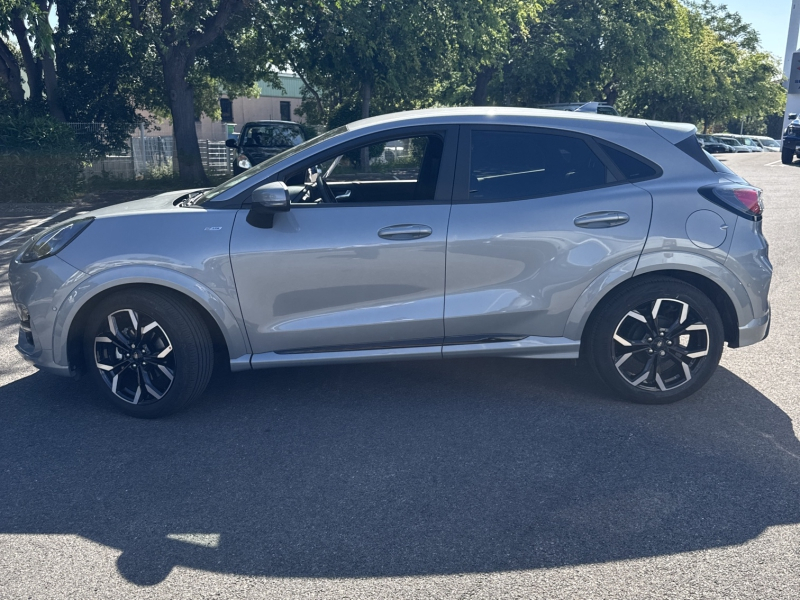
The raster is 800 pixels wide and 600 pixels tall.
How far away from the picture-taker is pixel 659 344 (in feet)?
15.1

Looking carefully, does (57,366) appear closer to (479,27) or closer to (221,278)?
(221,278)

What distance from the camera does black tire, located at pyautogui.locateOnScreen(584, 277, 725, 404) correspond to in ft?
14.9

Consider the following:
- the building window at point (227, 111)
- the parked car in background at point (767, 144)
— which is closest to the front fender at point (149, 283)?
the building window at point (227, 111)

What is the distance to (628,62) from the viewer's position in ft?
95.9

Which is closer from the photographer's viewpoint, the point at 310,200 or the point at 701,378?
the point at 701,378

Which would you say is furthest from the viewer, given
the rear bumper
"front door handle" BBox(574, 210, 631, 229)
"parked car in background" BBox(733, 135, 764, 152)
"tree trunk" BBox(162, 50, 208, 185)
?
"parked car in background" BBox(733, 135, 764, 152)

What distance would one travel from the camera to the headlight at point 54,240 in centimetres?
450

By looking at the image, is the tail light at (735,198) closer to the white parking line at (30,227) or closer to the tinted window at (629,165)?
the tinted window at (629,165)

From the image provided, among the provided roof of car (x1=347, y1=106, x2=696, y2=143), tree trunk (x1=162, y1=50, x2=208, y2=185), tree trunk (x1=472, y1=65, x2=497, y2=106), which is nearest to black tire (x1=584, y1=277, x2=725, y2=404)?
roof of car (x1=347, y1=106, x2=696, y2=143)

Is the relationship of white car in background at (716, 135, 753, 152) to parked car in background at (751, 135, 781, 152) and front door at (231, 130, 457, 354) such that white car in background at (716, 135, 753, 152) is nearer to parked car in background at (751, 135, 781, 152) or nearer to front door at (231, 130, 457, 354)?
parked car in background at (751, 135, 781, 152)

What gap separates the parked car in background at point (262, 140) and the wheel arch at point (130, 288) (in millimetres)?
13864

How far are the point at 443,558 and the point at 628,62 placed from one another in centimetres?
2900

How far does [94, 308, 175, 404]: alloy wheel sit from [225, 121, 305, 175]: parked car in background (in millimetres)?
13902

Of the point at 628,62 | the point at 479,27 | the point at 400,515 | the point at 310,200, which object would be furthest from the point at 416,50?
the point at 400,515
